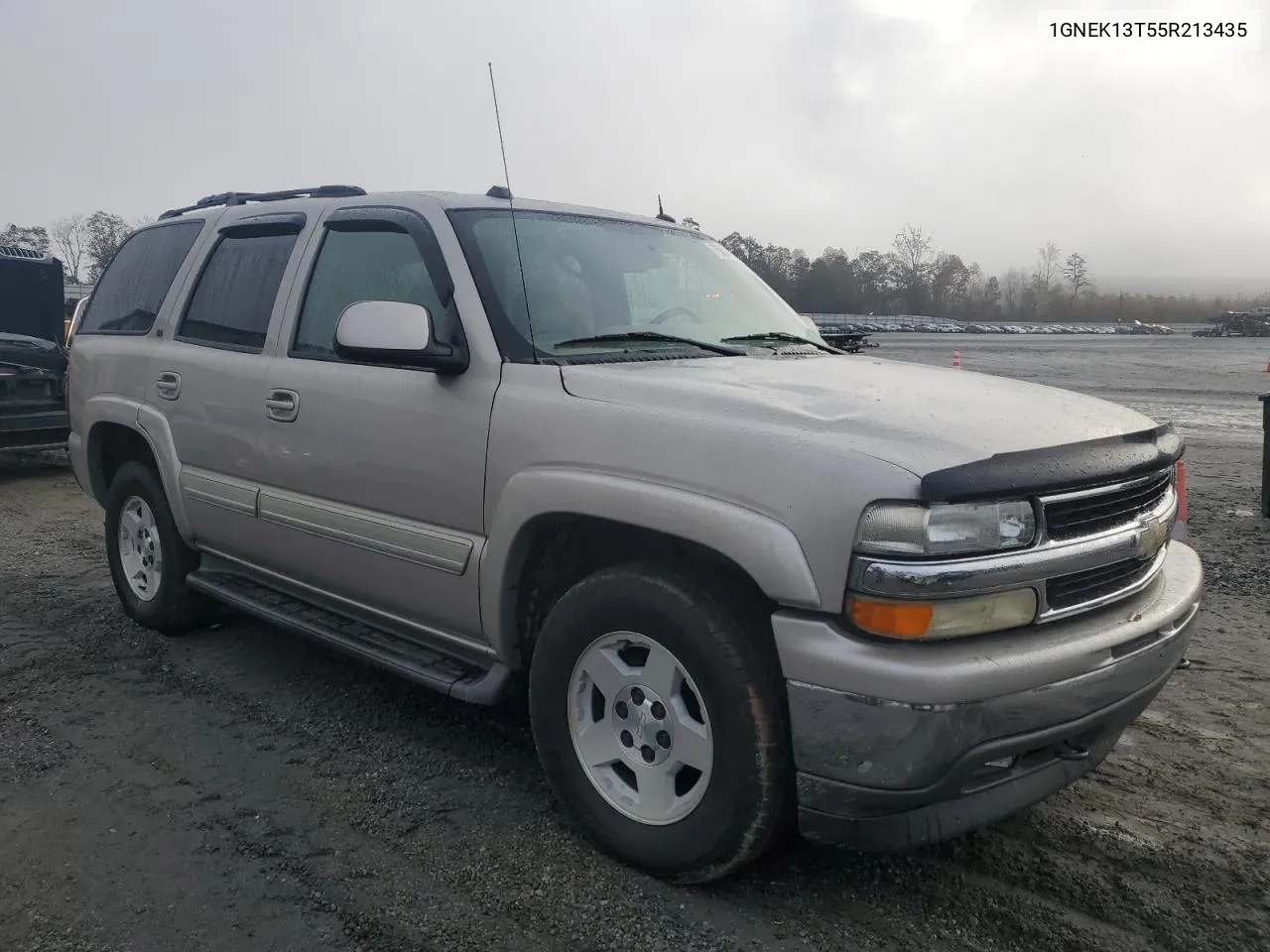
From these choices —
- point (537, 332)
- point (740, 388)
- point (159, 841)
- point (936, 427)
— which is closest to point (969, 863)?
point (936, 427)

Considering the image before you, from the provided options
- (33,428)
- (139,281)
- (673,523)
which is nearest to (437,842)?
(673,523)

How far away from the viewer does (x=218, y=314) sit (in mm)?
4309

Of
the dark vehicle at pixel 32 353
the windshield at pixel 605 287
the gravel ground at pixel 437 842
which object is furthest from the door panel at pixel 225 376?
the dark vehicle at pixel 32 353

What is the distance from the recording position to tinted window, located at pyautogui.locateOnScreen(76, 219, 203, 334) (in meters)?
4.75

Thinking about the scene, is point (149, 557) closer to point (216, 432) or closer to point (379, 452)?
point (216, 432)

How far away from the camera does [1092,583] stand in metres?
2.46

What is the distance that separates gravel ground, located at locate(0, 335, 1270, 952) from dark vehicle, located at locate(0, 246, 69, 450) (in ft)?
19.0

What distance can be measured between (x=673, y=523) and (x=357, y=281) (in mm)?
1856

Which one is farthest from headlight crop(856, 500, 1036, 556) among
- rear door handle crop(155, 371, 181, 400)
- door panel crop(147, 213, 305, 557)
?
rear door handle crop(155, 371, 181, 400)

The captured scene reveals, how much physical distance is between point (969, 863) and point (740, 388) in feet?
4.94

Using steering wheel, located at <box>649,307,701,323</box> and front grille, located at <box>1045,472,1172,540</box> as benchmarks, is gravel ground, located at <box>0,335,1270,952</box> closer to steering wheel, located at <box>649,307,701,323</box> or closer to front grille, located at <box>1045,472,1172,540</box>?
front grille, located at <box>1045,472,1172,540</box>

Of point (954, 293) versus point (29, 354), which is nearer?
point (29, 354)

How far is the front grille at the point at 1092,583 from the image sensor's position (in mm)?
2361

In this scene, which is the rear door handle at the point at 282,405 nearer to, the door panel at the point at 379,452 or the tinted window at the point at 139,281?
the door panel at the point at 379,452
